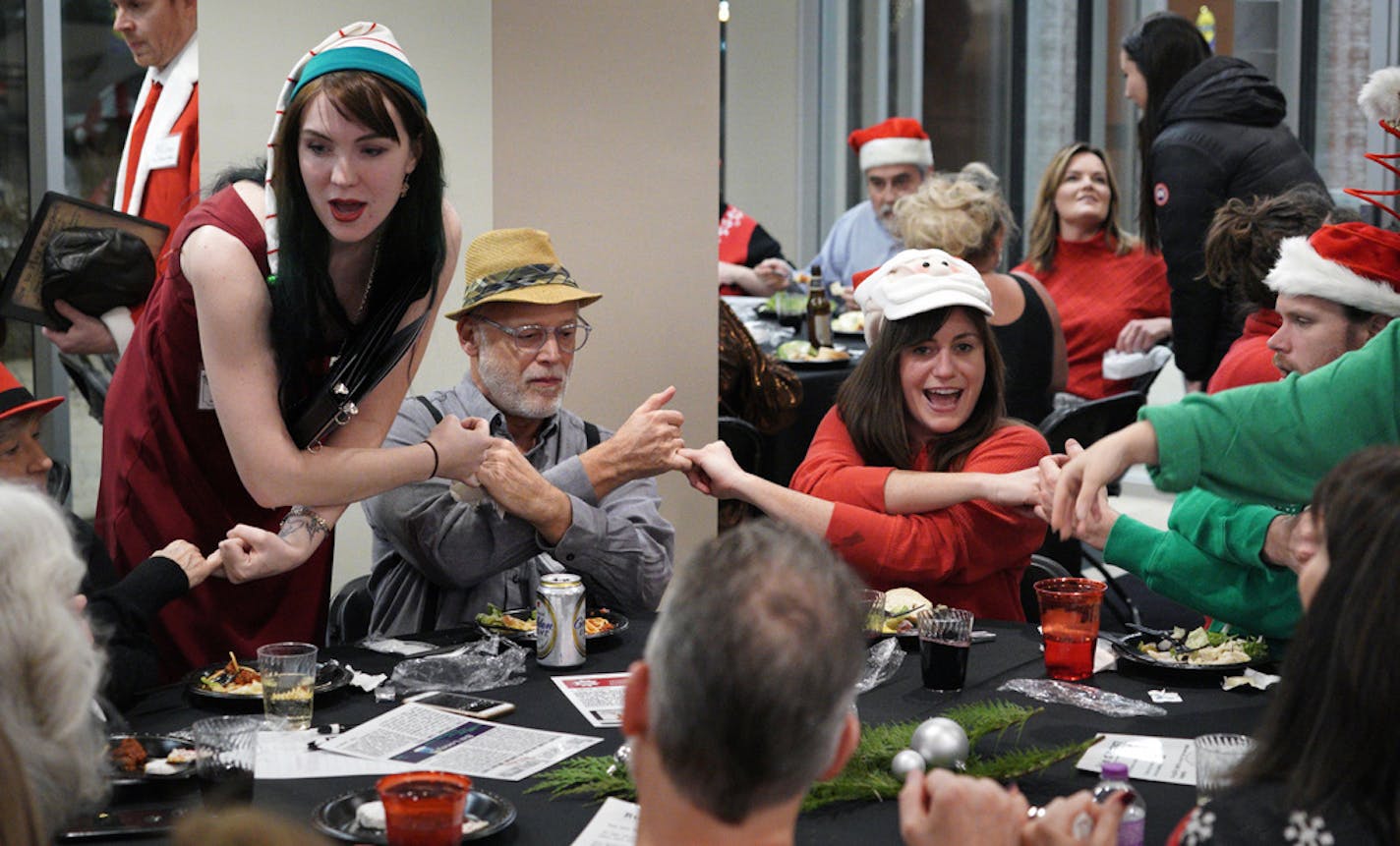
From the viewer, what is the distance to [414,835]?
176cm

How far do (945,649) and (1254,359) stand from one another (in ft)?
5.50

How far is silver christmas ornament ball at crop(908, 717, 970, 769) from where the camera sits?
79.2 inches

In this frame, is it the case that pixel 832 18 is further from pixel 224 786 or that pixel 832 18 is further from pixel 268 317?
pixel 224 786

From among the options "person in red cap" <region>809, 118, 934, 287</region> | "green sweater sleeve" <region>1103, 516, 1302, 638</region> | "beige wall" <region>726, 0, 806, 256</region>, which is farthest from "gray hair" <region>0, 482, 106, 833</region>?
"beige wall" <region>726, 0, 806, 256</region>

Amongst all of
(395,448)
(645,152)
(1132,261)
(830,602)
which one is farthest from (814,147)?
(830,602)

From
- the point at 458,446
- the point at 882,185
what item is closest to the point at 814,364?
the point at 882,185

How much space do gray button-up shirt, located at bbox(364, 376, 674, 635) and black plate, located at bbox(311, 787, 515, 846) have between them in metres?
1.08

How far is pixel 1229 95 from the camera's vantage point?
540 centimetres

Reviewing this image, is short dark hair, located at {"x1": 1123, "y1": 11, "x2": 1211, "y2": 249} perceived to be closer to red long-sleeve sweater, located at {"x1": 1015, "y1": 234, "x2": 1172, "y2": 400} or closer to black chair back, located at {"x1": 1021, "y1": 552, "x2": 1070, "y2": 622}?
red long-sleeve sweater, located at {"x1": 1015, "y1": 234, "x2": 1172, "y2": 400}

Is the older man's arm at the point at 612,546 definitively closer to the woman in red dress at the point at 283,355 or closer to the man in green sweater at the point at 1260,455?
the woman in red dress at the point at 283,355

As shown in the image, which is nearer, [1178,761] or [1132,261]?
[1178,761]

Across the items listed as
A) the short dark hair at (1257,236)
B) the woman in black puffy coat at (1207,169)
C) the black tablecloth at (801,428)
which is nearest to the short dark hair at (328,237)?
the short dark hair at (1257,236)

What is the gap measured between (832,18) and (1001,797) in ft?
33.7

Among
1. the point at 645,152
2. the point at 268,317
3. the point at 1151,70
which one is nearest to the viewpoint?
the point at 268,317
